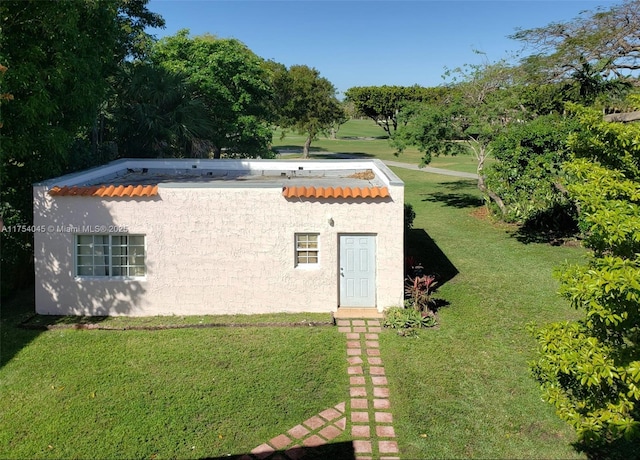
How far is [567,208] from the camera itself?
849 inches

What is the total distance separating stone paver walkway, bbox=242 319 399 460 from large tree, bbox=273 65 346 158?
1547 inches

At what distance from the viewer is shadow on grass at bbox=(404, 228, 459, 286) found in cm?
1648

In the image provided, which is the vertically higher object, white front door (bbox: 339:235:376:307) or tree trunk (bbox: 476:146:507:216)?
tree trunk (bbox: 476:146:507:216)

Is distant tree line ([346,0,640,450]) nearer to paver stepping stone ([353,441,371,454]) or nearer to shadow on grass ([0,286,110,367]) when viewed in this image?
A: paver stepping stone ([353,441,371,454])

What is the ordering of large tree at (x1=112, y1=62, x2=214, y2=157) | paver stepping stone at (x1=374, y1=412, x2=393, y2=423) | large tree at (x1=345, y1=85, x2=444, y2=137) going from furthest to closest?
large tree at (x1=345, y1=85, x2=444, y2=137) < large tree at (x1=112, y1=62, x2=214, y2=157) < paver stepping stone at (x1=374, y1=412, x2=393, y2=423)

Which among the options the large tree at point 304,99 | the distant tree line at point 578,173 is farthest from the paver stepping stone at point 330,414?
the large tree at point 304,99

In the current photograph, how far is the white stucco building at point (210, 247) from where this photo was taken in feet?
41.5

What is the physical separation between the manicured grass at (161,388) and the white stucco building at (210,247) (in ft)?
3.57

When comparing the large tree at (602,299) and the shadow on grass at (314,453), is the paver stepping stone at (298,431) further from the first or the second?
the large tree at (602,299)

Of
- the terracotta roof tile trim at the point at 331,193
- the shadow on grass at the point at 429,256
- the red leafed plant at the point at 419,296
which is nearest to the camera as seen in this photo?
the terracotta roof tile trim at the point at 331,193

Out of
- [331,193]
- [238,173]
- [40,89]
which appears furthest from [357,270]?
[40,89]

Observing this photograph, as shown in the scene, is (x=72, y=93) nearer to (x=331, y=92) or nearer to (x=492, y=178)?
(x=492, y=178)

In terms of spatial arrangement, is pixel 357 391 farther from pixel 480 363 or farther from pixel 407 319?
pixel 407 319

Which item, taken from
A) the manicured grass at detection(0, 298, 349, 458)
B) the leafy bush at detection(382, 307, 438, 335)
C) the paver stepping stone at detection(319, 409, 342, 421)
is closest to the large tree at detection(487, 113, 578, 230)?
the leafy bush at detection(382, 307, 438, 335)
